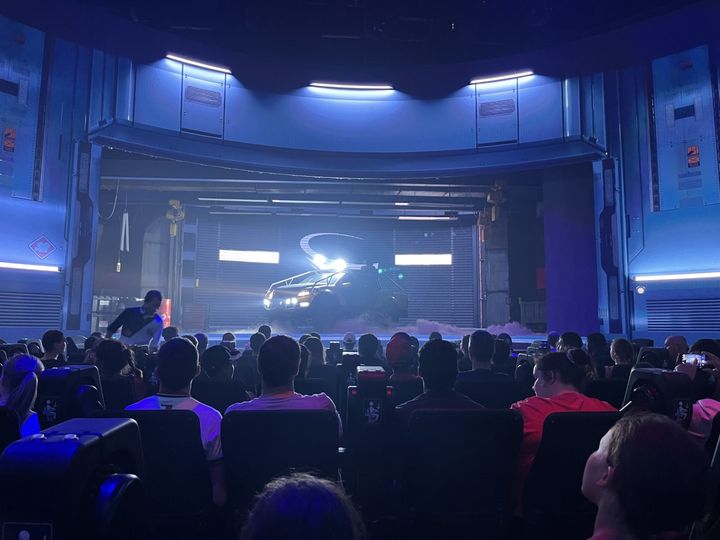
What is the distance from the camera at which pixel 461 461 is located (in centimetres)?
257

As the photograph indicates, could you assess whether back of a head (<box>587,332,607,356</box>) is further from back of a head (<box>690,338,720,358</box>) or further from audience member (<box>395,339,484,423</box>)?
audience member (<box>395,339,484,423</box>)

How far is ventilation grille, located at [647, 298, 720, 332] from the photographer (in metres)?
11.1

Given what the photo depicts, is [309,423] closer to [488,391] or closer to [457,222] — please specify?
[488,391]

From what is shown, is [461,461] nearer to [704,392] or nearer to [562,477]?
[562,477]

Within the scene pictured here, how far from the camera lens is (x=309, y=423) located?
2.43m

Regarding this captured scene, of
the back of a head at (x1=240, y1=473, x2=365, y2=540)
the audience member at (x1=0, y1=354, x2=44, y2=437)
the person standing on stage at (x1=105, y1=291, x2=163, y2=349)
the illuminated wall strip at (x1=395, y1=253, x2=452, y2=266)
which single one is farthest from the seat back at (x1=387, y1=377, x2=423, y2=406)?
the illuminated wall strip at (x1=395, y1=253, x2=452, y2=266)

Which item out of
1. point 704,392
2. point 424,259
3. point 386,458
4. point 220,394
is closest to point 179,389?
point 220,394

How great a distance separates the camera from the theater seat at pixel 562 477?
254 centimetres

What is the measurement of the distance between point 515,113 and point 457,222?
25.6 feet

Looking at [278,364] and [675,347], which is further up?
[278,364]

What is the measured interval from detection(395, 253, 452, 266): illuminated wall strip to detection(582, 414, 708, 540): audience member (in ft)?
65.9

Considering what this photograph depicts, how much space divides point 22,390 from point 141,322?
4482 millimetres

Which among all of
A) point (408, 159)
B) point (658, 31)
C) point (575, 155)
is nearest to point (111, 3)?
point (408, 159)

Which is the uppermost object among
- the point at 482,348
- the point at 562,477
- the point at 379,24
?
the point at 379,24
